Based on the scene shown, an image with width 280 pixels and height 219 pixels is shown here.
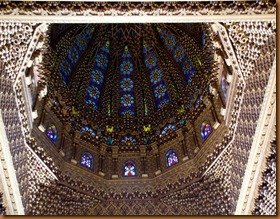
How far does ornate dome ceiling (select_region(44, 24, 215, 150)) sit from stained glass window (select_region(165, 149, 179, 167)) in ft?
2.26

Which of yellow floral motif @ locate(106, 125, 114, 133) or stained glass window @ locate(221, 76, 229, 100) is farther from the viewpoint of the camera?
yellow floral motif @ locate(106, 125, 114, 133)

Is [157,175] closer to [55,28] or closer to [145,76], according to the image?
[145,76]

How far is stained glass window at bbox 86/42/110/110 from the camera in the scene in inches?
618

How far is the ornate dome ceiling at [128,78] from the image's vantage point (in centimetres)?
1425

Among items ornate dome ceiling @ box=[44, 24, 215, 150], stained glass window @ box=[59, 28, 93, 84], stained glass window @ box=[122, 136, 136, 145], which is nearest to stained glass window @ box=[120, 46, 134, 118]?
ornate dome ceiling @ box=[44, 24, 215, 150]

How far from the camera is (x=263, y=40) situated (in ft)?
31.1

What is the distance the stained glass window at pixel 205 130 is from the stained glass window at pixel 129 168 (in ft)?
7.12

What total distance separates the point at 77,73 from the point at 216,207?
6.11 meters

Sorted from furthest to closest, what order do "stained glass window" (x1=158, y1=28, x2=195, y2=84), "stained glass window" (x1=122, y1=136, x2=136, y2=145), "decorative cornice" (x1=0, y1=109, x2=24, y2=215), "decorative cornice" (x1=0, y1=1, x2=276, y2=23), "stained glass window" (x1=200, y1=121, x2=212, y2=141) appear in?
1. "stained glass window" (x1=158, y1=28, x2=195, y2=84)
2. "stained glass window" (x1=122, y1=136, x2=136, y2=145)
3. "stained glass window" (x1=200, y1=121, x2=212, y2=141)
4. "decorative cornice" (x1=0, y1=109, x2=24, y2=215)
5. "decorative cornice" (x1=0, y1=1, x2=276, y2=23)

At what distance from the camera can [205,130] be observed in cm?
1322

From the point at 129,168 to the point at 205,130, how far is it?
241 centimetres

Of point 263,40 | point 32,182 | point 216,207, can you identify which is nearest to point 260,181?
point 216,207

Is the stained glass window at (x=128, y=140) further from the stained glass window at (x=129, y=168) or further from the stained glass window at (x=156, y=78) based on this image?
the stained glass window at (x=156, y=78)

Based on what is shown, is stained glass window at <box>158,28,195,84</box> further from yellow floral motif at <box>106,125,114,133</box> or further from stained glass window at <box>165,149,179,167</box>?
yellow floral motif at <box>106,125,114,133</box>
